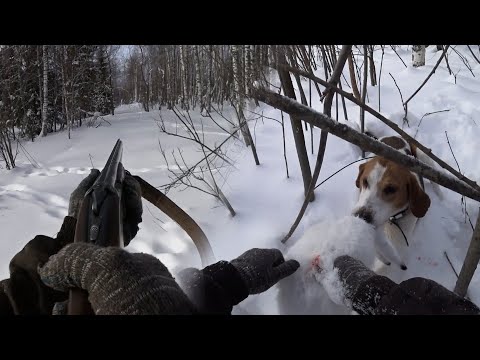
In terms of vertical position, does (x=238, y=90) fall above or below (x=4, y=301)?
above

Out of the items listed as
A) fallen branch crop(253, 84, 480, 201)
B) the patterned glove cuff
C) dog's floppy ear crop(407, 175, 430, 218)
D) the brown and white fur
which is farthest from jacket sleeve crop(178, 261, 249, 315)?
dog's floppy ear crop(407, 175, 430, 218)

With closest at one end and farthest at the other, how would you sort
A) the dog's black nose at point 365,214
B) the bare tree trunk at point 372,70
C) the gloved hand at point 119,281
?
the gloved hand at point 119,281 → the bare tree trunk at point 372,70 → the dog's black nose at point 365,214

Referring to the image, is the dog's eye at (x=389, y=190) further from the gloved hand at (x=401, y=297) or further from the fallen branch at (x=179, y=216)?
the fallen branch at (x=179, y=216)

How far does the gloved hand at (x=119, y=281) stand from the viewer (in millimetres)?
309

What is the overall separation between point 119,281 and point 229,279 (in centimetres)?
23

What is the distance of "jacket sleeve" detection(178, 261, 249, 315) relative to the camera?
41cm

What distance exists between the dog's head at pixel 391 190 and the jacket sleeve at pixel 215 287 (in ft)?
1.87

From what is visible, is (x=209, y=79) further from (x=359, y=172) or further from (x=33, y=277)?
(x=359, y=172)

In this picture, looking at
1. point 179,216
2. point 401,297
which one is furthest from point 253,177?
point 401,297

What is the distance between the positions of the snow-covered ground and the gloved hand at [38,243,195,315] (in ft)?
0.30

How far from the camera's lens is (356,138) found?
429 millimetres

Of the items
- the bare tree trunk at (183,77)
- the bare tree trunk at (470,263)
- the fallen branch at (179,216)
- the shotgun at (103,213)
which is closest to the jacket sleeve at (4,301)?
the shotgun at (103,213)

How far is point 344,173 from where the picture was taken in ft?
3.12
